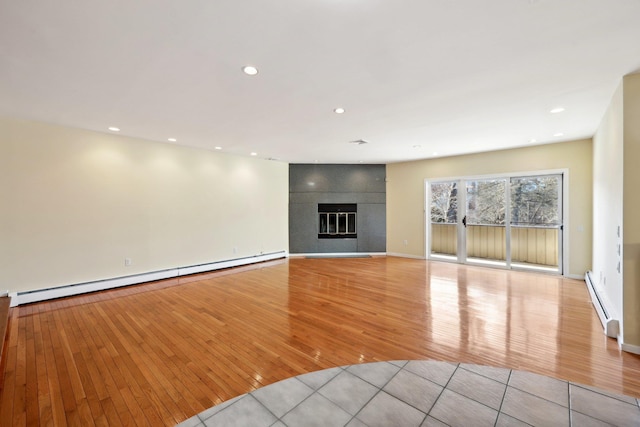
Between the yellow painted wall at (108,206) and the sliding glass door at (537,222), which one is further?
the sliding glass door at (537,222)

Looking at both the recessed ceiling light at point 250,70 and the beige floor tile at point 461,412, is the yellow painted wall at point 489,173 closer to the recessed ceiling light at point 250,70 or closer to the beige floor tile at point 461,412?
the beige floor tile at point 461,412

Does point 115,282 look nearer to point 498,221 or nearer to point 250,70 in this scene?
point 250,70

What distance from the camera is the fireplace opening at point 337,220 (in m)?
7.47

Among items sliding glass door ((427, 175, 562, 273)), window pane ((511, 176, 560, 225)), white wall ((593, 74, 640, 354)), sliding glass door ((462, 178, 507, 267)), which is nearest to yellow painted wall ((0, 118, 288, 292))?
sliding glass door ((427, 175, 562, 273))

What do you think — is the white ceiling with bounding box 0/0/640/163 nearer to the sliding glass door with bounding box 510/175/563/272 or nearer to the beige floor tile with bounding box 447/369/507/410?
the sliding glass door with bounding box 510/175/563/272

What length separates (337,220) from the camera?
7520 mm

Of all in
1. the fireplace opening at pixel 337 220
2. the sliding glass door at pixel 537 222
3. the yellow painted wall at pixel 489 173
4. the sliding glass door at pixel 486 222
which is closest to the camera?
the yellow painted wall at pixel 489 173

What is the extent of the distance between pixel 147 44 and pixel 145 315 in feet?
10.0

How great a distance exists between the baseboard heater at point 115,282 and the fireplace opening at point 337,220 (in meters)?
2.08

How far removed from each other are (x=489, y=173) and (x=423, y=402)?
18.0ft

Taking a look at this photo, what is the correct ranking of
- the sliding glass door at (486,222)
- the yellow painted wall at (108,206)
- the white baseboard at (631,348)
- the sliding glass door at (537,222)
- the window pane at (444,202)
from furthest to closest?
1. the window pane at (444,202)
2. the sliding glass door at (486,222)
3. the sliding glass door at (537,222)
4. the yellow painted wall at (108,206)
5. the white baseboard at (631,348)

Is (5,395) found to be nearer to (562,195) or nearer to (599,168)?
(599,168)

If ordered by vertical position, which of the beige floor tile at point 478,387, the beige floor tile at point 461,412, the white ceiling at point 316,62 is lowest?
the beige floor tile at point 461,412

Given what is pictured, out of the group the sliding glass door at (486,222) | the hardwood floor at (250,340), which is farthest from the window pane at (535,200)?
the hardwood floor at (250,340)
